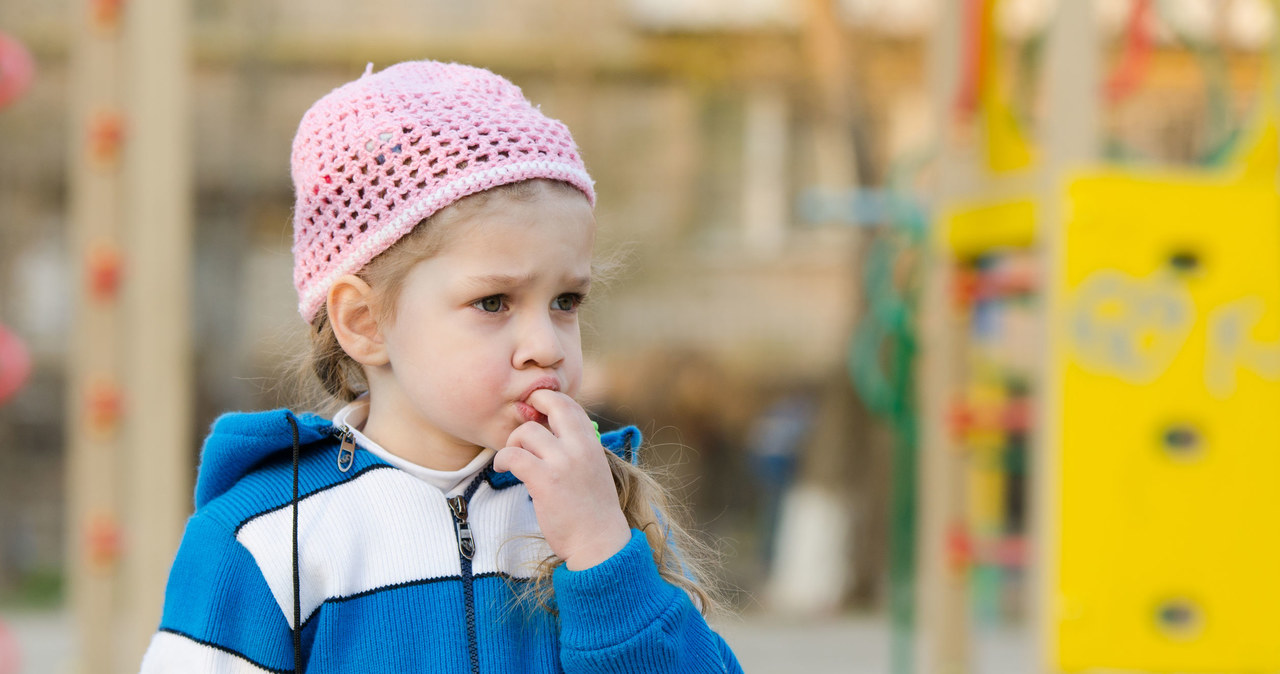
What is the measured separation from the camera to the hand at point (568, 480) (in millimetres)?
1364

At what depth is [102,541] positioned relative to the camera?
404 centimetres

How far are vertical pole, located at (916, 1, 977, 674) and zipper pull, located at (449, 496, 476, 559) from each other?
12.2 feet

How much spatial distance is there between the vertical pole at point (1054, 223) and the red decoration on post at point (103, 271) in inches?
102

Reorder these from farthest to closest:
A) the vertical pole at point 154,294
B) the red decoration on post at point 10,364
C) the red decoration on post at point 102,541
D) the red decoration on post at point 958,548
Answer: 1. the red decoration on post at point 958,548
2. the red decoration on post at point 102,541
3. the vertical pole at point 154,294
4. the red decoration on post at point 10,364

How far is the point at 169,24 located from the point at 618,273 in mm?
2669

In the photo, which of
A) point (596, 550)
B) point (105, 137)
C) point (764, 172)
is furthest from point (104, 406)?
point (764, 172)

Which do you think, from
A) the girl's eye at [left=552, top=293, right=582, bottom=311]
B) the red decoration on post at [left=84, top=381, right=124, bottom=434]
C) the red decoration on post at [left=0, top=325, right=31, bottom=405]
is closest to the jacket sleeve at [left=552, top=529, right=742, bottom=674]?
the girl's eye at [left=552, top=293, right=582, bottom=311]

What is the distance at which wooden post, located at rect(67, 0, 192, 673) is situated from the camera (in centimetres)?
393

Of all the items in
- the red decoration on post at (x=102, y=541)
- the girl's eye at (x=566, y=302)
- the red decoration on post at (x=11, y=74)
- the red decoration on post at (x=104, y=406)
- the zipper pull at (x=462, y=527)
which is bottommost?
the red decoration on post at (x=102, y=541)

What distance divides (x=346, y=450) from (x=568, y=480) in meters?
0.26

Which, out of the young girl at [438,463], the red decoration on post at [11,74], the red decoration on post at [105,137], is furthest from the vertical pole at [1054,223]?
the red decoration on post at [11,74]

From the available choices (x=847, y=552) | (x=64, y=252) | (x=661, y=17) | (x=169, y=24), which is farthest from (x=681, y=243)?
(x=169, y=24)

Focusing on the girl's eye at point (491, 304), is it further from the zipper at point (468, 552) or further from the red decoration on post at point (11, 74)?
the red decoration on post at point (11, 74)

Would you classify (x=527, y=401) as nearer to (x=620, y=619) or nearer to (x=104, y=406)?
(x=620, y=619)
